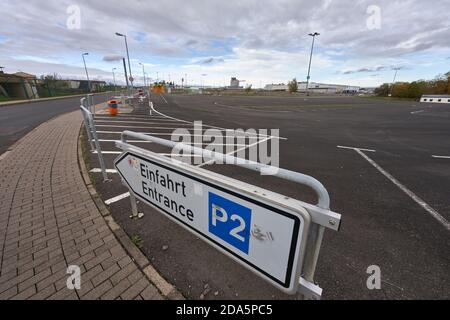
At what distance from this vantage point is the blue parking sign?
58.0 inches

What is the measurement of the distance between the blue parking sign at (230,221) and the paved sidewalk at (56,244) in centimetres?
104

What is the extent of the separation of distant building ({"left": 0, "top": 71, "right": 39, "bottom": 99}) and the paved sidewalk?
3967 cm

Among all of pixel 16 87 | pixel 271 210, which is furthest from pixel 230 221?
pixel 16 87

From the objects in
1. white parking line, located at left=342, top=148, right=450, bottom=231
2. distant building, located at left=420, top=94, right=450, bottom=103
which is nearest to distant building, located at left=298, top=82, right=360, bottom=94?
distant building, located at left=420, top=94, right=450, bottom=103

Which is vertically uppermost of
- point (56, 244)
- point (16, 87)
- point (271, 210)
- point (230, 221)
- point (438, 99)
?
point (16, 87)

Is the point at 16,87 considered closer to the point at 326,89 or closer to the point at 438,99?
the point at 438,99

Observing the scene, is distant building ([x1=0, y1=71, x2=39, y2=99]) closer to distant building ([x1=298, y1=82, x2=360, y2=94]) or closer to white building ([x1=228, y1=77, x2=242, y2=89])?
white building ([x1=228, y1=77, x2=242, y2=89])

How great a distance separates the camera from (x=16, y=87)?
32906 millimetres

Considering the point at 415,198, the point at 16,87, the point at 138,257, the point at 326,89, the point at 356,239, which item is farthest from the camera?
the point at 326,89

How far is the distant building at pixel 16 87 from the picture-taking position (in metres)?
31.2

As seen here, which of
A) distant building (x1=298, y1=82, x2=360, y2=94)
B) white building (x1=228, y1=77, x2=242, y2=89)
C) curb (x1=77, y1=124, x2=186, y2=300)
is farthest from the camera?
white building (x1=228, y1=77, x2=242, y2=89)

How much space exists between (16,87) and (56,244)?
1784 inches
